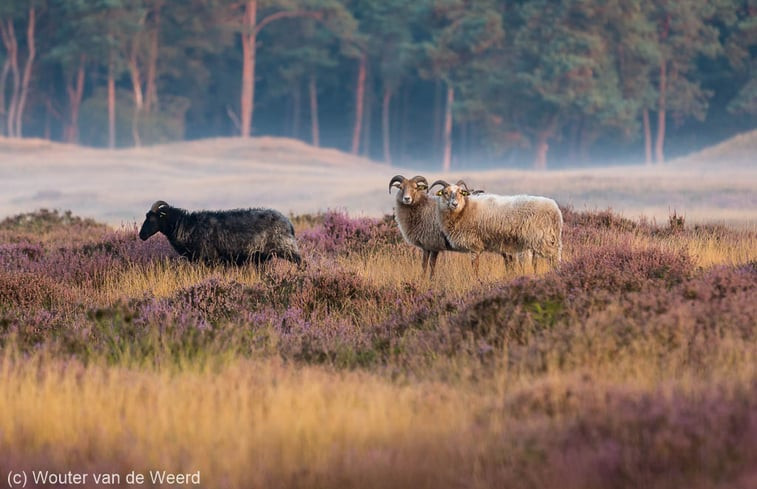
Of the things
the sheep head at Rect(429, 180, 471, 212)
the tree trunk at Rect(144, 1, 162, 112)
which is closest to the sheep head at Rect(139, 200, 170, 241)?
the sheep head at Rect(429, 180, 471, 212)

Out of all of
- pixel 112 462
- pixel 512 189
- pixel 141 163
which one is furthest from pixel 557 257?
pixel 141 163

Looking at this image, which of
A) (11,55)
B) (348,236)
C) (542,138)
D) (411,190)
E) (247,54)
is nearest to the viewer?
(411,190)

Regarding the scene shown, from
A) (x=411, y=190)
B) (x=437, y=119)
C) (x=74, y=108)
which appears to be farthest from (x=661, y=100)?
(x=411, y=190)

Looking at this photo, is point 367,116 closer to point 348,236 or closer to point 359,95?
point 359,95

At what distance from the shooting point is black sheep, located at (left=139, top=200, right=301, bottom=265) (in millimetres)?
14266

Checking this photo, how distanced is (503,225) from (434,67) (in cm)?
5787

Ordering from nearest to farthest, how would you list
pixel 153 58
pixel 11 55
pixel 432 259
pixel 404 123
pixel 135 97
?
pixel 432 259 < pixel 153 58 < pixel 135 97 < pixel 11 55 < pixel 404 123

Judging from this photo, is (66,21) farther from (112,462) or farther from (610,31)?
(112,462)

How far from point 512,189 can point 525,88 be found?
24.1m

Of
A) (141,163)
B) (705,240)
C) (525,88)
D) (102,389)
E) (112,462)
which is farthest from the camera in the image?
(525,88)

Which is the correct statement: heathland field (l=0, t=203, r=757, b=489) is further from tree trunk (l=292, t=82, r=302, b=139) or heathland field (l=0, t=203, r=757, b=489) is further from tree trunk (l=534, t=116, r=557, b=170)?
tree trunk (l=292, t=82, r=302, b=139)

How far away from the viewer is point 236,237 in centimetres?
1425

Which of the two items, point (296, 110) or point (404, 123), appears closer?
point (404, 123)

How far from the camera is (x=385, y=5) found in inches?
2985
